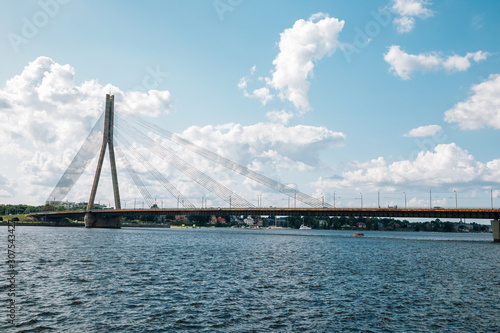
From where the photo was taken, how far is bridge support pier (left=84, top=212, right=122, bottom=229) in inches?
6614

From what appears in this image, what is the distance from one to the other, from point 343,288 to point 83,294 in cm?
2100

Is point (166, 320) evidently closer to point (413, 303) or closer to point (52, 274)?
point (413, 303)

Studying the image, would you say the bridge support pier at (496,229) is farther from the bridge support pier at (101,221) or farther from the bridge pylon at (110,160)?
the bridge support pier at (101,221)

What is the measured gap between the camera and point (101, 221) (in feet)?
570

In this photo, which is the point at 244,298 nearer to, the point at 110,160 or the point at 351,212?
the point at 351,212

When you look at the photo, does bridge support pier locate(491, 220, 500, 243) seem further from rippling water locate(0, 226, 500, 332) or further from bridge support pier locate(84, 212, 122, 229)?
bridge support pier locate(84, 212, 122, 229)

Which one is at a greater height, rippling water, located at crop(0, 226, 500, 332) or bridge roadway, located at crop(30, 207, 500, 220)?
bridge roadway, located at crop(30, 207, 500, 220)

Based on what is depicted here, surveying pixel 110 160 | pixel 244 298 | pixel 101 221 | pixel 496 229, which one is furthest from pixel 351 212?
pixel 101 221

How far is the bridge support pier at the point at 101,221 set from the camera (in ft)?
551

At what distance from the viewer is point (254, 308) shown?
2564 cm

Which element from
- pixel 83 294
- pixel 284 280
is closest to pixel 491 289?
pixel 284 280

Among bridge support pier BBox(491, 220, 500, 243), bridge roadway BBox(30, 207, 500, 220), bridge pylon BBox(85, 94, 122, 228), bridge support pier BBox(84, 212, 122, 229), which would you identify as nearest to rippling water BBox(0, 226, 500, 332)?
bridge roadway BBox(30, 207, 500, 220)

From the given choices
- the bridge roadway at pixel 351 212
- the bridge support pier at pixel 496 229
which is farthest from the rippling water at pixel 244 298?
the bridge support pier at pixel 496 229

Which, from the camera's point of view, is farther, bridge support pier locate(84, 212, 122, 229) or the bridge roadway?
bridge support pier locate(84, 212, 122, 229)
